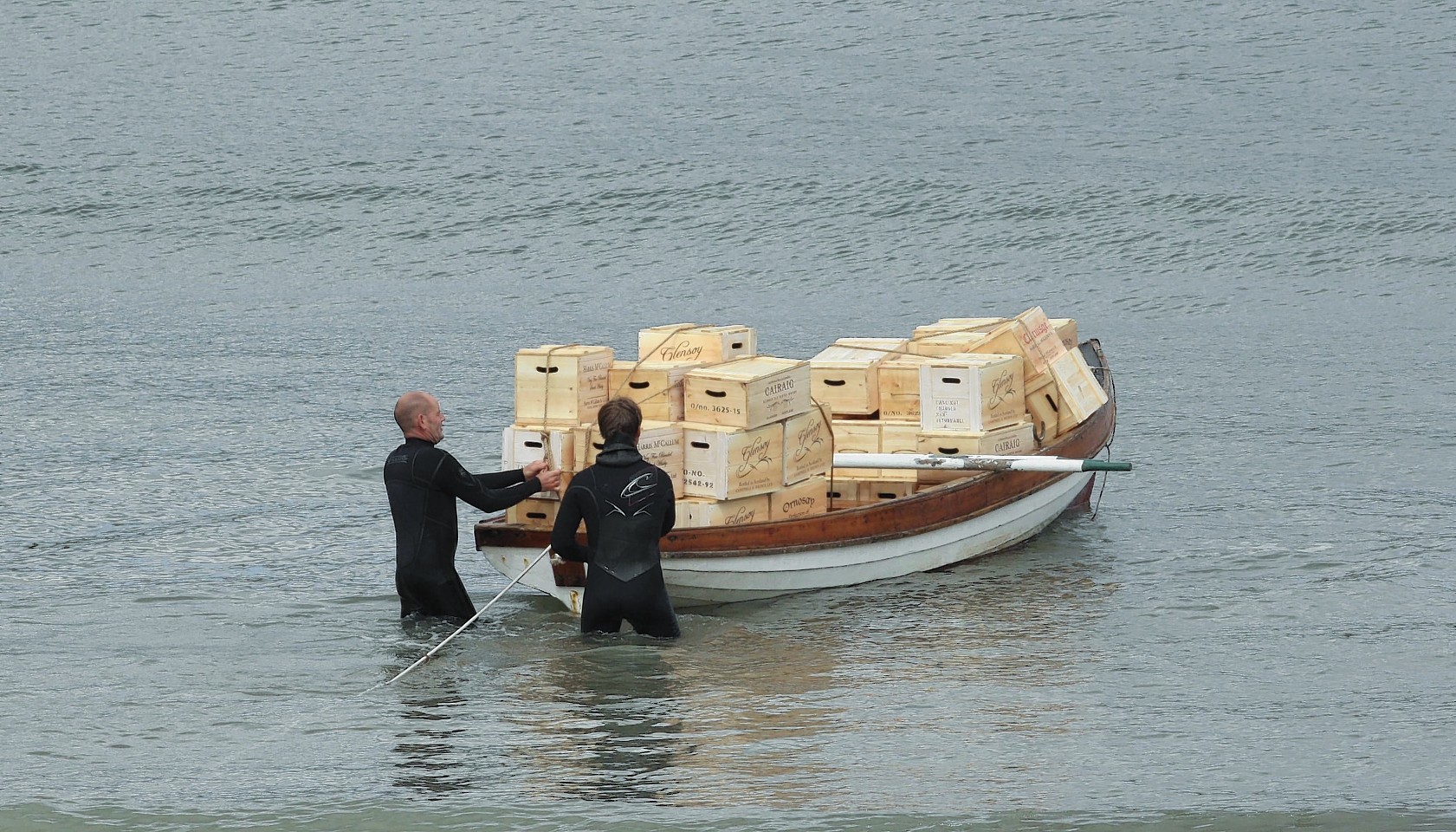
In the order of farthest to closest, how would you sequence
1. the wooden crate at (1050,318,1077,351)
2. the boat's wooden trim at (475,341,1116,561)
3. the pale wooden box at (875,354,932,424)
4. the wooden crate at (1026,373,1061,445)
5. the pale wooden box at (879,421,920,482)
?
the wooden crate at (1050,318,1077,351) → the wooden crate at (1026,373,1061,445) → the pale wooden box at (875,354,932,424) → the pale wooden box at (879,421,920,482) → the boat's wooden trim at (475,341,1116,561)

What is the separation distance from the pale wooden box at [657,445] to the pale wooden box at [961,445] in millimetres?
2612

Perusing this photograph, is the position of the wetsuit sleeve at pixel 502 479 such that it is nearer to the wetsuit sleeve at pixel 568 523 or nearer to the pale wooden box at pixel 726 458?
the wetsuit sleeve at pixel 568 523

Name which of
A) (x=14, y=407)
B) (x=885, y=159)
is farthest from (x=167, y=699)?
(x=885, y=159)

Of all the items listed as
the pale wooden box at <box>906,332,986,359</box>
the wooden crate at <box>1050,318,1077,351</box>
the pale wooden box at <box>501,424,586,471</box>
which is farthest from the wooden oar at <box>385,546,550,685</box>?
the wooden crate at <box>1050,318,1077,351</box>

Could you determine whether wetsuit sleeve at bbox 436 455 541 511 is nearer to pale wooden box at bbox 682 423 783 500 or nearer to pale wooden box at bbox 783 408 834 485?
pale wooden box at bbox 682 423 783 500

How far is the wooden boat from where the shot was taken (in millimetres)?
12938

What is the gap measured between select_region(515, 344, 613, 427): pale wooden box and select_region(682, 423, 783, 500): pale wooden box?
727mm

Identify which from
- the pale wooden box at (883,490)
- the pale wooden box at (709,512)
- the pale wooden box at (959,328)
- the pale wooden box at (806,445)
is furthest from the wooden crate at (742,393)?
the pale wooden box at (959,328)

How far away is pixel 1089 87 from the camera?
5834 centimetres

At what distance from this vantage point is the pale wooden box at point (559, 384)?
1273cm

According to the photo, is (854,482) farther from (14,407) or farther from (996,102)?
(996,102)

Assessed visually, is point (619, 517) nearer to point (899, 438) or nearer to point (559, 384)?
point (559, 384)

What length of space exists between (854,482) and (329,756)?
5871 mm

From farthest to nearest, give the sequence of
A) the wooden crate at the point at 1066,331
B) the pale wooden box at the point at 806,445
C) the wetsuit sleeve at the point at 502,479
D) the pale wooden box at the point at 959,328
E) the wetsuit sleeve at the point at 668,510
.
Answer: the wooden crate at the point at 1066,331, the pale wooden box at the point at 959,328, the pale wooden box at the point at 806,445, the wetsuit sleeve at the point at 502,479, the wetsuit sleeve at the point at 668,510
